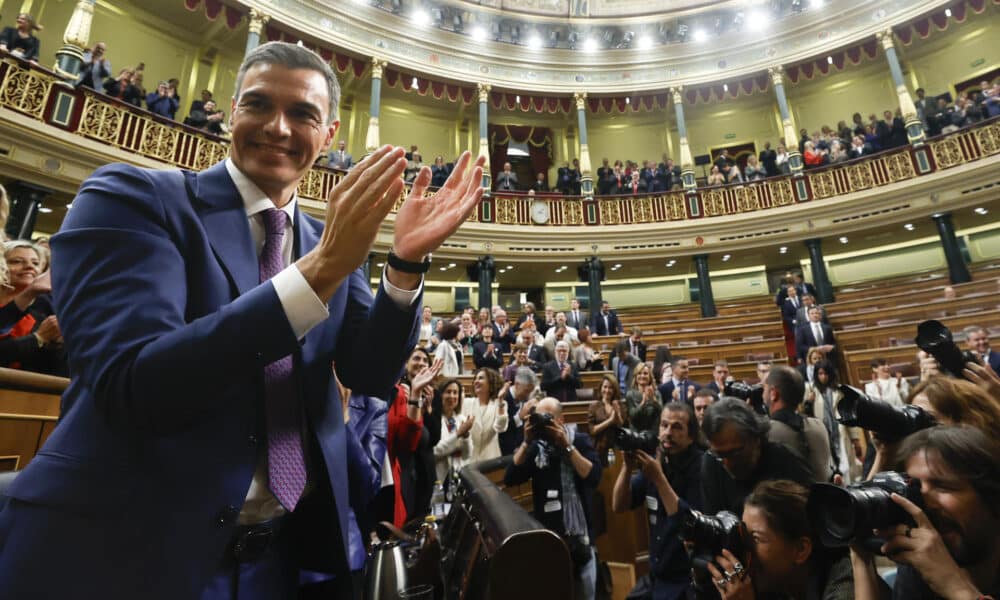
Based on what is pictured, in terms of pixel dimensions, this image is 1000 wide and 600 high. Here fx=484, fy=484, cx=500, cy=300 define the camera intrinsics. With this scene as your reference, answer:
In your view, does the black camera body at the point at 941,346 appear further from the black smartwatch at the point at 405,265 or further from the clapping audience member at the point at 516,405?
the clapping audience member at the point at 516,405

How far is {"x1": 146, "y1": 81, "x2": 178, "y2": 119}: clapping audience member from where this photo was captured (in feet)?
25.9

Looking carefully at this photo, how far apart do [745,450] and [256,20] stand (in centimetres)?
1118

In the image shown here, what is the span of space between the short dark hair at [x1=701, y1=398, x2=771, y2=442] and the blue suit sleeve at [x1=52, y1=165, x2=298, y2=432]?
1861 mm

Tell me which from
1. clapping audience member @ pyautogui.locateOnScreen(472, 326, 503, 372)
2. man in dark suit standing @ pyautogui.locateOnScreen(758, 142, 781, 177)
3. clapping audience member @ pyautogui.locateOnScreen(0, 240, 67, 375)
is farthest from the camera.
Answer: man in dark suit standing @ pyautogui.locateOnScreen(758, 142, 781, 177)

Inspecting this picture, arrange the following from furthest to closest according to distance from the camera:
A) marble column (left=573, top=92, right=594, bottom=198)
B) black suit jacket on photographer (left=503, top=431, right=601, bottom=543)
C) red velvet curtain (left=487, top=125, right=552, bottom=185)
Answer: red velvet curtain (left=487, top=125, right=552, bottom=185) < marble column (left=573, top=92, right=594, bottom=198) < black suit jacket on photographer (left=503, top=431, right=601, bottom=543)

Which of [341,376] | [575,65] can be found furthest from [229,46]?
[341,376]

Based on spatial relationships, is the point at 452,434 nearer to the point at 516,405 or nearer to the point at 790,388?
the point at 516,405

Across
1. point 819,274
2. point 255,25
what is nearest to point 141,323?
point 255,25

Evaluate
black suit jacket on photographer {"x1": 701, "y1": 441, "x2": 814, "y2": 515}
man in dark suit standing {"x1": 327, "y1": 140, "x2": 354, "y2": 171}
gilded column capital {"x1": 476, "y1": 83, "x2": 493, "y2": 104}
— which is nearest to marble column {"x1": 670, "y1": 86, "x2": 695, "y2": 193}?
gilded column capital {"x1": 476, "y1": 83, "x2": 493, "y2": 104}

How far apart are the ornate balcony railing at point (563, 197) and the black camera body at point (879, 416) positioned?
6928 millimetres

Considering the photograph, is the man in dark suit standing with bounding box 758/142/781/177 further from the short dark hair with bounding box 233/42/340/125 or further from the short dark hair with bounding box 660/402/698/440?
the short dark hair with bounding box 233/42/340/125

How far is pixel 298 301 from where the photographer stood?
1.99 feet

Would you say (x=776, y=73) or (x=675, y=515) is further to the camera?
(x=776, y=73)

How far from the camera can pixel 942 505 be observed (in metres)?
1.22
